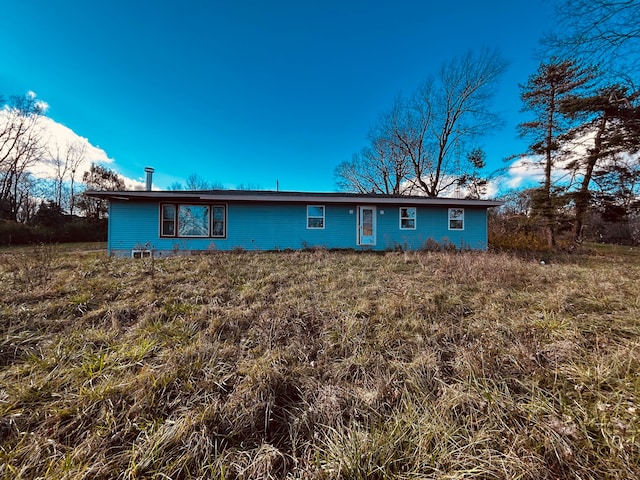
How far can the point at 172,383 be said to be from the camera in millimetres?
1937

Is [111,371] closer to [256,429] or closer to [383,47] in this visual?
[256,429]

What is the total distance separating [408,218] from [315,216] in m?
4.33

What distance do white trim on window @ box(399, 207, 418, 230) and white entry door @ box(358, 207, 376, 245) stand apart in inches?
52.5

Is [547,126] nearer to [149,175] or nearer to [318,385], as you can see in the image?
[318,385]

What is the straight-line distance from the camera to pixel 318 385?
6.40 feet

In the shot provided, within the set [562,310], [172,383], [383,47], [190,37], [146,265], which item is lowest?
[172,383]

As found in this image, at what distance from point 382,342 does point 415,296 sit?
58.0 inches

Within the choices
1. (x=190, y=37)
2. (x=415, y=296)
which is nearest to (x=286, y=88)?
(x=190, y=37)

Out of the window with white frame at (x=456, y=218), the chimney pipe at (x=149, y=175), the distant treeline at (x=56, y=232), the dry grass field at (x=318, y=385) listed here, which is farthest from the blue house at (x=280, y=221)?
the distant treeline at (x=56, y=232)

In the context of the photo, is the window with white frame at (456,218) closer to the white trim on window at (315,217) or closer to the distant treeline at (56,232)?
the white trim on window at (315,217)

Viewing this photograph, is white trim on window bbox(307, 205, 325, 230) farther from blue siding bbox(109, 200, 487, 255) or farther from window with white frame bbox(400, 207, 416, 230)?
window with white frame bbox(400, 207, 416, 230)

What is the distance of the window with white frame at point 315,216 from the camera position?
35.6ft

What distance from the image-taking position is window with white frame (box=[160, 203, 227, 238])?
9.86 m

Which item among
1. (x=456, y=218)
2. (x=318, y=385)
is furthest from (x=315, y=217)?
(x=318, y=385)
